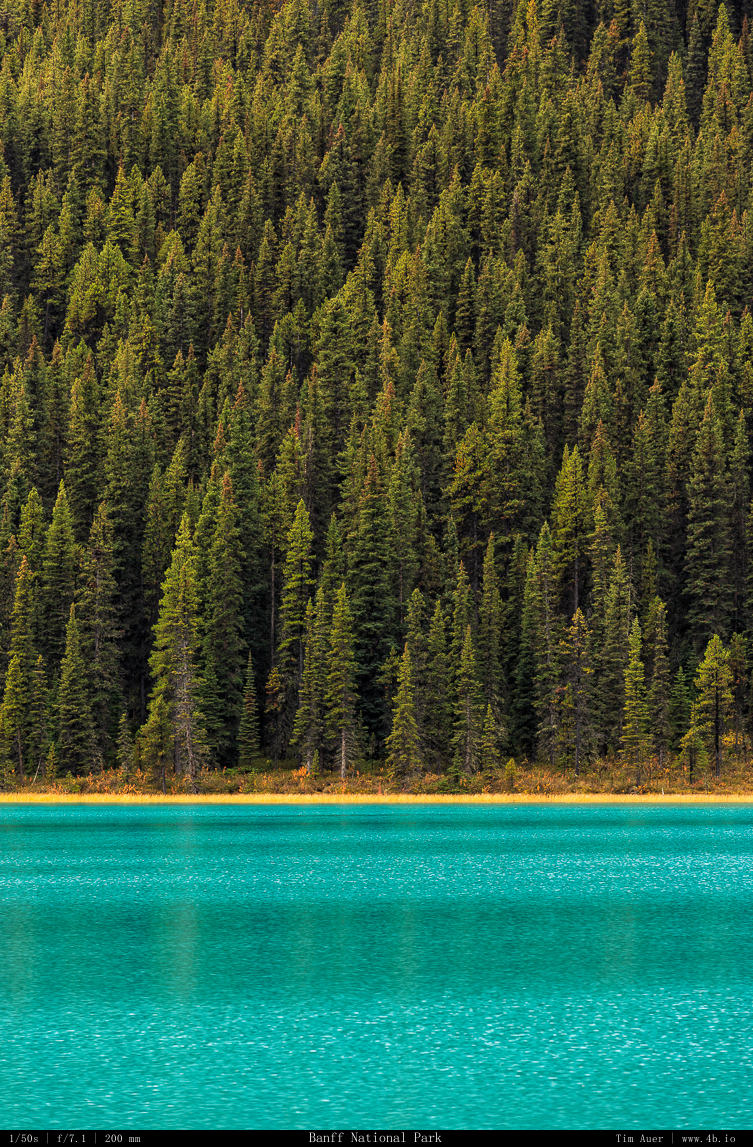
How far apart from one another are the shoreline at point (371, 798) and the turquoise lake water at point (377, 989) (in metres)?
47.4

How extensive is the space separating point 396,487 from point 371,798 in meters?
33.3

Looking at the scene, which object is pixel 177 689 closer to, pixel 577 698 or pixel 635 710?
pixel 577 698

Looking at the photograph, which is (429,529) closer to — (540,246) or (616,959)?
(540,246)

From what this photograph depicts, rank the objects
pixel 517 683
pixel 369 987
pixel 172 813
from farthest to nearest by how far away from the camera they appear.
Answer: pixel 517 683
pixel 172 813
pixel 369 987

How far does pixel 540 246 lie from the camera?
610ft

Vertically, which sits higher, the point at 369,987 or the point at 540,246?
the point at 540,246

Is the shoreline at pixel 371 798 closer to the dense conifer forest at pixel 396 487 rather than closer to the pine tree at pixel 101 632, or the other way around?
the dense conifer forest at pixel 396 487

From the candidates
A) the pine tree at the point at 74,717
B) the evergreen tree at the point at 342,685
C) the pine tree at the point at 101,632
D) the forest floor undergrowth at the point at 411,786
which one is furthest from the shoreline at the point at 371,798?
the pine tree at the point at 101,632

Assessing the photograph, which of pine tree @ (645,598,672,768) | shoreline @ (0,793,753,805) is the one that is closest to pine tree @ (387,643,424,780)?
shoreline @ (0,793,753,805)

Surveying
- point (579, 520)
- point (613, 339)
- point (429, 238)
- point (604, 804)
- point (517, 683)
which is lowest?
point (604, 804)

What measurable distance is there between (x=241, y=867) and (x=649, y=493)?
89.1 meters

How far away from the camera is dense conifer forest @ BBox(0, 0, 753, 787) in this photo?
416ft

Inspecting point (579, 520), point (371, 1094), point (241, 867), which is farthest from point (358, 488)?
point (371, 1094)

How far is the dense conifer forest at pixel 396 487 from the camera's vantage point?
12675cm
